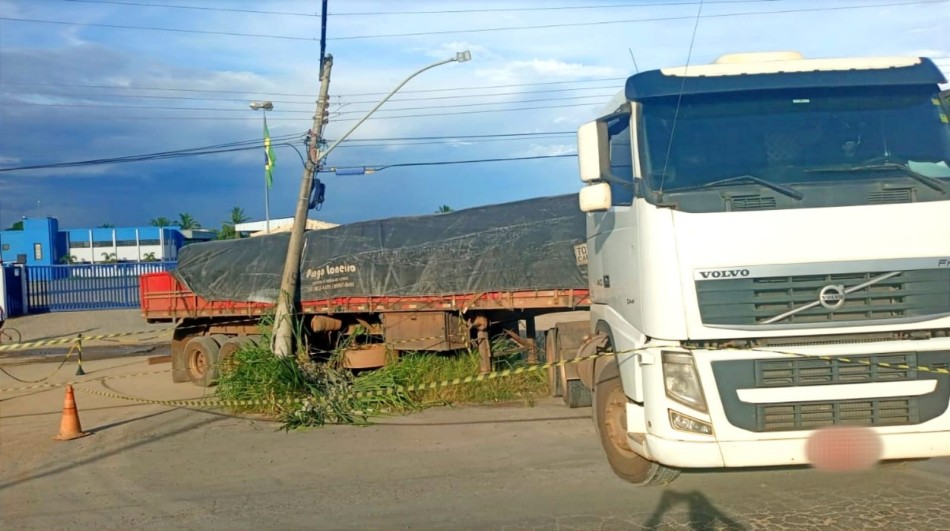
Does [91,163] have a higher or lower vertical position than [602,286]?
higher

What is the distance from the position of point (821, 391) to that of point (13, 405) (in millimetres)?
12206

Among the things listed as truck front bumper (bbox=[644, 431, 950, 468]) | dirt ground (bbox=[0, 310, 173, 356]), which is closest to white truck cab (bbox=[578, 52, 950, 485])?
truck front bumper (bbox=[644, 431, 950, 468])

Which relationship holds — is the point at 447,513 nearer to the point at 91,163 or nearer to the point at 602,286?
the point at 602,286

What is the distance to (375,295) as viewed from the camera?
480 inches

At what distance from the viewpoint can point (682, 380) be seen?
17.8ft

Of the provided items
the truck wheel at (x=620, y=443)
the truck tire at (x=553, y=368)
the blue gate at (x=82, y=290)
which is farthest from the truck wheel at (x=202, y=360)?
the blue gate at (x=82, y=290)

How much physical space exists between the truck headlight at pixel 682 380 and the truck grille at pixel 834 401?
13 cm

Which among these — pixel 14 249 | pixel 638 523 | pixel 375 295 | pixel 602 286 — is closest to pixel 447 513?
pixel 638 523

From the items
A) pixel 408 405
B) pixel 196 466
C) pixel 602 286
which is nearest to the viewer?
pixel 602 286

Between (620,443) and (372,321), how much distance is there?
692cm

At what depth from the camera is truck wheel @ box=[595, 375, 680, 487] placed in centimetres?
642

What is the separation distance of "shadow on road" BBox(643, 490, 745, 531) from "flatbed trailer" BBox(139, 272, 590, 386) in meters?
4.26

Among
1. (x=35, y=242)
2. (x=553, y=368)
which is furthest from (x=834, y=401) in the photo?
(x=35, y=242)

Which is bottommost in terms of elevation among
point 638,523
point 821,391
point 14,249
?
point 638,523
